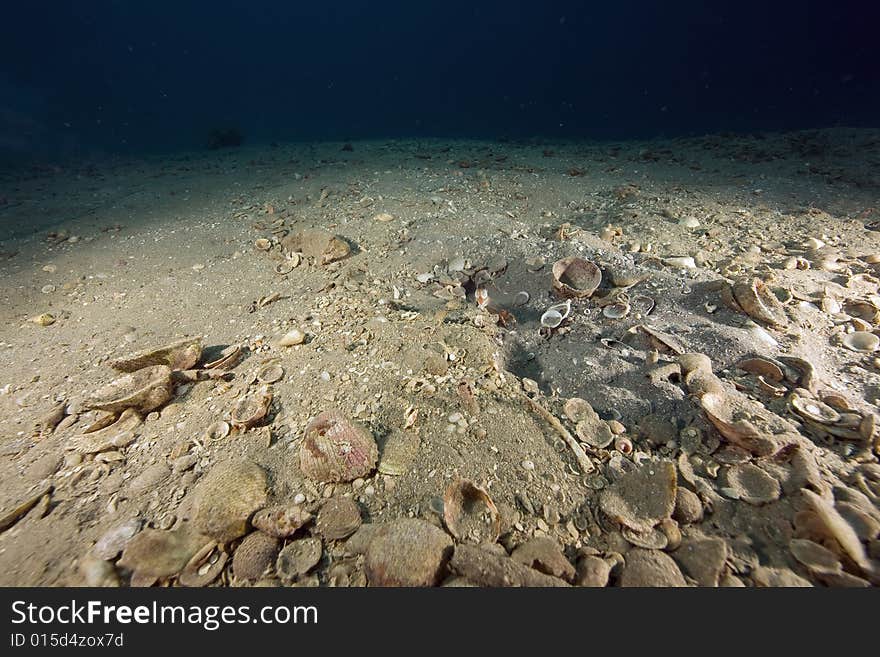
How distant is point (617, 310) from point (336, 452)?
2.32 m

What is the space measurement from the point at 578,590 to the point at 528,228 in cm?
397

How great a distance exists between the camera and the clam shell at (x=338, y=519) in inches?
68.2

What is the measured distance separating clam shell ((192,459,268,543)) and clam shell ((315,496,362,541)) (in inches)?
13.0

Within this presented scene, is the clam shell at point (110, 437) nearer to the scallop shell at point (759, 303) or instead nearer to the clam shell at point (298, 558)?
the clam shell at point (298, 558)

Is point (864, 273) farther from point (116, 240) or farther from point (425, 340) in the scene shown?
point (116, 240)

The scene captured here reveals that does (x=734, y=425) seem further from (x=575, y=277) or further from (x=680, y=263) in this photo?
(x=680, y=263)

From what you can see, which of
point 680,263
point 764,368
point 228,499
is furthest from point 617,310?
point 228,499

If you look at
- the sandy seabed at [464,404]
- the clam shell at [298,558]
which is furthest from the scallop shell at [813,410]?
the clam shell at [298,558]

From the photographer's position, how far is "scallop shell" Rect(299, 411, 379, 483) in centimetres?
196

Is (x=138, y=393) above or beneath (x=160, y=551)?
above

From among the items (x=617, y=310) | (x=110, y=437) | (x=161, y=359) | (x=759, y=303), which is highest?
(x=759, y=303)

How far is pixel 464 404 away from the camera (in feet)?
7.72

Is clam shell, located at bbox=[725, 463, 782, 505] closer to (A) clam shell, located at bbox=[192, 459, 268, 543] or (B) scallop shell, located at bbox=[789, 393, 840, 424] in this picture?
(B) scallop shell, located at bbox=[789, 393, 840, 424]

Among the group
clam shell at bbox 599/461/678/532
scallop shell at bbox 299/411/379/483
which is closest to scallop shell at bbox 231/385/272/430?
scallop shell at bbox 299/411/379/483
